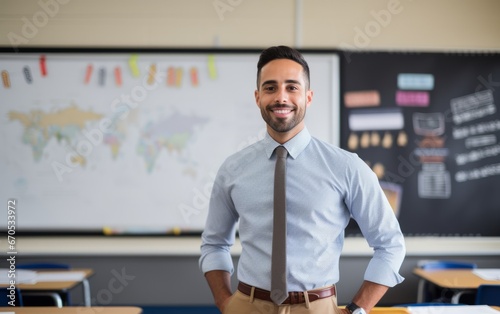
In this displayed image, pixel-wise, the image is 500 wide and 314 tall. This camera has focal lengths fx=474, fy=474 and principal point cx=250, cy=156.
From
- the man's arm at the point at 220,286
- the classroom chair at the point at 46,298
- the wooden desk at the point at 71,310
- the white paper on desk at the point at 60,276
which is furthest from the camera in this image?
the white paper on desk at the point at 60,276

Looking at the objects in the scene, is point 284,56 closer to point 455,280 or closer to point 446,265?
point 455,280

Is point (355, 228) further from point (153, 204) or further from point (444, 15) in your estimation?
point (444, 15)

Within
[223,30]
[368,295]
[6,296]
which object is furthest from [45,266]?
[368,295]

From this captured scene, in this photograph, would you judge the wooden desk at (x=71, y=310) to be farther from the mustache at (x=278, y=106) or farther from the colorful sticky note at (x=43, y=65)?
the colorful sticky note at (x=43, y=65)

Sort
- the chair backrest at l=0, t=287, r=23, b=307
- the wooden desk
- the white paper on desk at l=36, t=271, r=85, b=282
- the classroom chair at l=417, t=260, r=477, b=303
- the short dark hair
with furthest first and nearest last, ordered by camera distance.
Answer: the classroom chair at l=417, t=260, r=477, b=303 → the white paper on desk at l=36, t=271, r=85, b=282 → the chair backrest at l=0, t=287, r=23, b=307 → the wooden desk → the short dark hair

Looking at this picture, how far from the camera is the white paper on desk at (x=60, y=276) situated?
3.20 metres

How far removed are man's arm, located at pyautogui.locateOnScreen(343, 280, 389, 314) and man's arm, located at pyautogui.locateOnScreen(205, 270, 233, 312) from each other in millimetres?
409

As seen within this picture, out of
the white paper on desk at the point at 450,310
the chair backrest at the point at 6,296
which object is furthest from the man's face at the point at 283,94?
the chair backrest at the point at 6,296

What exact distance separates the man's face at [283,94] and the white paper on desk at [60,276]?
92.3 inches

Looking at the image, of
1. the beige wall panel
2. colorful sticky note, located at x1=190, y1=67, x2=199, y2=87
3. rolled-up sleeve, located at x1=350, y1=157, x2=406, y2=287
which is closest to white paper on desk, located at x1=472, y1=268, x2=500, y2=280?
the beige wall panel

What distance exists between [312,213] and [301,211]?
0.04 m

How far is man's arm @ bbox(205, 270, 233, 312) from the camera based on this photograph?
164cm

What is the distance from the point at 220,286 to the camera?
168 cm

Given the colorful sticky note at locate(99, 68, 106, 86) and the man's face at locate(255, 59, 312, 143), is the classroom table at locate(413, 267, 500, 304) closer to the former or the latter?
the man's face at locate(255, 59, 312, 143)
